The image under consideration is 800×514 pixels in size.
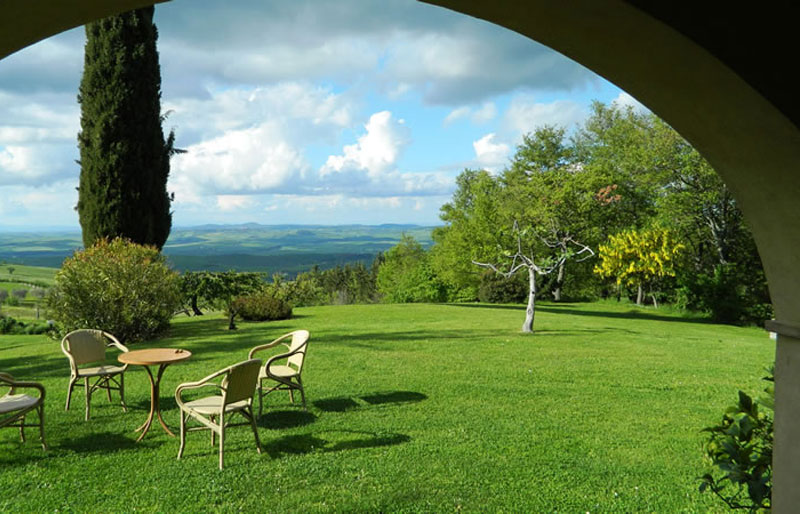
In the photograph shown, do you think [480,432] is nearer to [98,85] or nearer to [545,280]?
[98,85]

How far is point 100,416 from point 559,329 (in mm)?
12007

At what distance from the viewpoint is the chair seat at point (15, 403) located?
4.91 meters

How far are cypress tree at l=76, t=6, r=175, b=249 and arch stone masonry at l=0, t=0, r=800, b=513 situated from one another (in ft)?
53.8

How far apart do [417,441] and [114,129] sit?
49.5ft

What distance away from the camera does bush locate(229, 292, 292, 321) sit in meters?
17.6

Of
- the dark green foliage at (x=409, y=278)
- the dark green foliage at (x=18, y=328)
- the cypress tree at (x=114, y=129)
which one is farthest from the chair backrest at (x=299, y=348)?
the dark green foliage at (x=409, y=278)

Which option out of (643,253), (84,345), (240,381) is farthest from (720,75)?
(643,253)

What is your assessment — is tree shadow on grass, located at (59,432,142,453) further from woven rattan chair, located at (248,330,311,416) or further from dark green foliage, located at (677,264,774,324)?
dark green foliage, located at (677,264,774,324)

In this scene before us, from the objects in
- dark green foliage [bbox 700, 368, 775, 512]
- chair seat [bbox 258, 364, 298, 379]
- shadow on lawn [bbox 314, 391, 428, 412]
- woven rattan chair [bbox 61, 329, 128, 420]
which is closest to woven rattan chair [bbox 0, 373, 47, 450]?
woven rattan chair [bbox 61, 329, 128, 420]

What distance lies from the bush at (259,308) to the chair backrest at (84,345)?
10.6 m

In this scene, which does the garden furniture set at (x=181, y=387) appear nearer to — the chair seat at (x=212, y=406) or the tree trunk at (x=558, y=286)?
the chair seat at (x=212, y=406)

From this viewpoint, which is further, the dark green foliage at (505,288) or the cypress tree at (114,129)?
the dark green foliage at (505,288)

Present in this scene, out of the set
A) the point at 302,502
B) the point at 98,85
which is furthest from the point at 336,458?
the point at 98,85

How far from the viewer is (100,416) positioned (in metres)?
6.29
